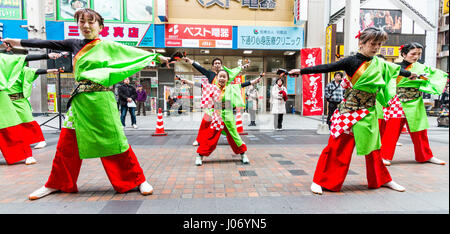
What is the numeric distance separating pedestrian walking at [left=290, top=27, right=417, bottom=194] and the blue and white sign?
1101 centimetres

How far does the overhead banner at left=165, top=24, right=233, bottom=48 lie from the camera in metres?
13.1

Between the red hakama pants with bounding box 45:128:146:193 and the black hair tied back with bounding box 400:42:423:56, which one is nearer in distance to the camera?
the red hakama pants with bounding box 45:128:146:193

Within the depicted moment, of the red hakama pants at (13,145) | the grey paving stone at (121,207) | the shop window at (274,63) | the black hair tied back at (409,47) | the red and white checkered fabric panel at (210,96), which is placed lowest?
the grey paving stone at (121,207)

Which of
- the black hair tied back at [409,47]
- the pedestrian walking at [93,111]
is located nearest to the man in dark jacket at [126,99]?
the pedestrian walking at [93,111]

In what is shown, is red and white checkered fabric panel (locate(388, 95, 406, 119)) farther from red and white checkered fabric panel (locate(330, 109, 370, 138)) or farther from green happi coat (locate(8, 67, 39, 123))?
green happi coat (locate(8, 67, 39, 123))

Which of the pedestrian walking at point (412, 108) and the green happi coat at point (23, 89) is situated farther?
the green happi coat at point (23, 89)

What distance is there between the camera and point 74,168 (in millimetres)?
2832

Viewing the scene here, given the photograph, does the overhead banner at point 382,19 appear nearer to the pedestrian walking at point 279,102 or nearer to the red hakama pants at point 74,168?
the pedestrian walking at point 279,102

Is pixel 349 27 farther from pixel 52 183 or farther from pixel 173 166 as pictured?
pixel 52 183

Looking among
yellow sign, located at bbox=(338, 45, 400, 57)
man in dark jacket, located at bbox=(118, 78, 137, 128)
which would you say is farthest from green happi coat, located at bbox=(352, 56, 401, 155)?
yellow sign, located at bbox=(338, 45, 400, 57)

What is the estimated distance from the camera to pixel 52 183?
2.84 metres

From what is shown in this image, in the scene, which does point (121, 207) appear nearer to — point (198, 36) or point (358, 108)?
point (358, 108)

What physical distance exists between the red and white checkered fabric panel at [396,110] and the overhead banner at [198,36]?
9.90m

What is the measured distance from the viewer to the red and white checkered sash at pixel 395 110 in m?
4.34
